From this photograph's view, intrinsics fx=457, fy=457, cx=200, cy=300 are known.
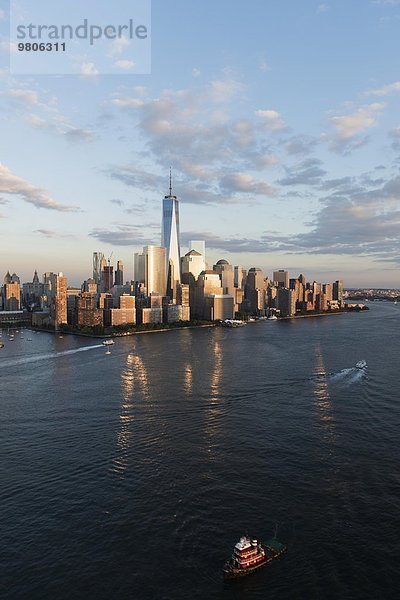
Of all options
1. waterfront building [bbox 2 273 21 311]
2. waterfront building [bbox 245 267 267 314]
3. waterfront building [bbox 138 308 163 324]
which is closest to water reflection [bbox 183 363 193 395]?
waterfront building [bbox 138 308 163 324]

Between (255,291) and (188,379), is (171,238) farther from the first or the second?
(188,379)

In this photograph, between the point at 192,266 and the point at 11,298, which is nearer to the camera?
the point at 11,298

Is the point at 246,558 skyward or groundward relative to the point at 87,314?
groundward

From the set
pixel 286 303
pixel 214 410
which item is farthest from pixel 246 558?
pixel 286 303

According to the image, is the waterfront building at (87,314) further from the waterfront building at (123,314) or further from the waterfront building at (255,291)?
the waterfront building at (255,291)

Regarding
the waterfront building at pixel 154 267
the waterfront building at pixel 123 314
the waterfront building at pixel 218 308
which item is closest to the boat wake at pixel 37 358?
the waterfront building at pixel 123 314

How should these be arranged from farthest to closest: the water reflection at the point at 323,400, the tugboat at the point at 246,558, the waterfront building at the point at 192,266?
the waterfront building at the point at 192,266
the water reflection at the point at 323,400
the tugboat at the point at 246,558

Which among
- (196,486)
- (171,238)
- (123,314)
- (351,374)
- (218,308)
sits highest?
(171,238)
